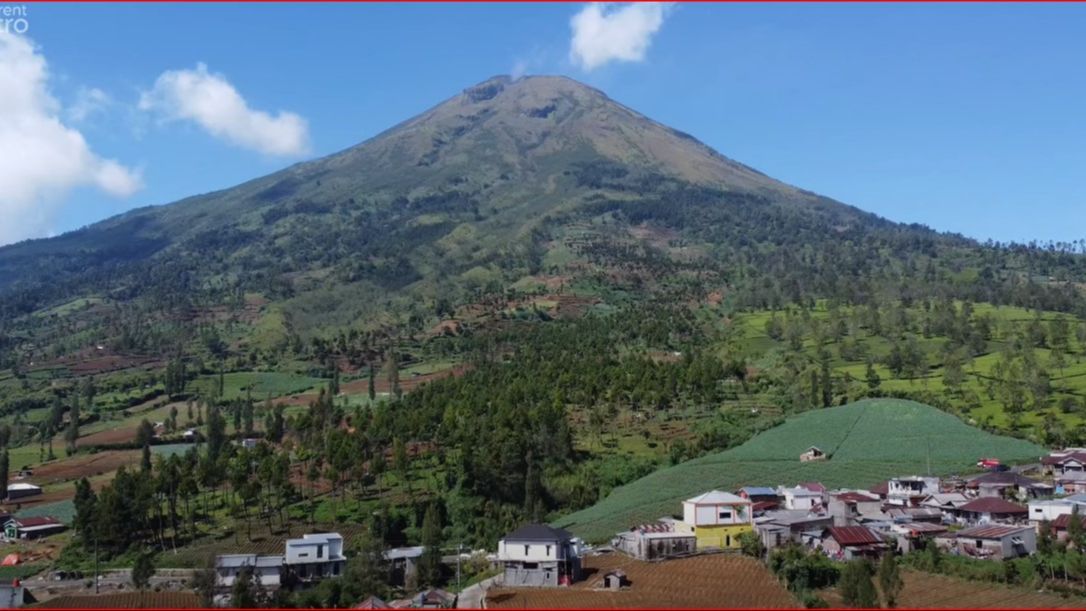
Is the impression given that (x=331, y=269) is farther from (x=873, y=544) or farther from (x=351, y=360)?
(x=873, y=544)

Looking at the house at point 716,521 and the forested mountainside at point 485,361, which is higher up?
the forested mountainside at point 485,361

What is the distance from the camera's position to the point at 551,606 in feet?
98.5

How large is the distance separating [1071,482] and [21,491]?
62.7 meters

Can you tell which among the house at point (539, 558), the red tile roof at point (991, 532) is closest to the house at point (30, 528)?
the house at point (539, 558)

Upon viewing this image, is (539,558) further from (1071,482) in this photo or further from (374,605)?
(1071,482)

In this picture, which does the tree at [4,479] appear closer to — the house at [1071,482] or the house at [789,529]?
the house at [789,529]

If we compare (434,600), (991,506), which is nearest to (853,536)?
(991,506)

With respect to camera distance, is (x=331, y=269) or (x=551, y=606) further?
(x=331, y=269)

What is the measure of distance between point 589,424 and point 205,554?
89.7ft

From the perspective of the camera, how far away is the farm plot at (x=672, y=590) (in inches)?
1168

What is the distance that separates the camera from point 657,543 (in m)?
36.2

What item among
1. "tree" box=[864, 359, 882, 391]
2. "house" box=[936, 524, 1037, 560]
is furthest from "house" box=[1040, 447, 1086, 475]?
"tree" box=[864, 359, 882, 391]

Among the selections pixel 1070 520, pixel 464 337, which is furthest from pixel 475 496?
pixel 464 337

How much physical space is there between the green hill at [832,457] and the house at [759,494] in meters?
2.77
